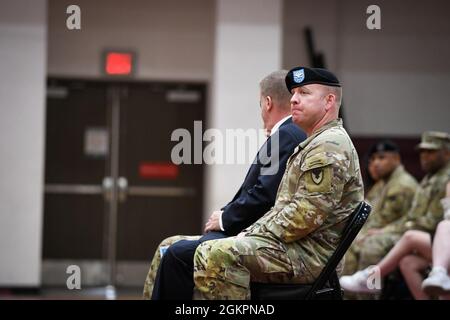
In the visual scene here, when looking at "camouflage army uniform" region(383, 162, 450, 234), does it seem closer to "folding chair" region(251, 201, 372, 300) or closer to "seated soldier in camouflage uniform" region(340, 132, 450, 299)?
"seated soldier in camouflage uniform" region(340, 132, 450, 299)

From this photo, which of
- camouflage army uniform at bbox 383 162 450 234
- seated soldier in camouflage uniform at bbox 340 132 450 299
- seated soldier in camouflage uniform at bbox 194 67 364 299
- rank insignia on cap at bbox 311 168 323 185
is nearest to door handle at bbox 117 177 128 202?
seated soldier in camouflage uniform at bbox 340 132 450 299

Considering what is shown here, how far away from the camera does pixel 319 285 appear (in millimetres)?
3416

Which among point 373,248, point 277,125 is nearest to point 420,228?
point 373,248

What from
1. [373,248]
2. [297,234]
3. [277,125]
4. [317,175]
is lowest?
[373,248]

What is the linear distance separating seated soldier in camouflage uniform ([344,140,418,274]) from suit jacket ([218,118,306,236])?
2.45 meters

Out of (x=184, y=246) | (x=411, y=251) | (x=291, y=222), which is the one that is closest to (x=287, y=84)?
(x=291, y=222)

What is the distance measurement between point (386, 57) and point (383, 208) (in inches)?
110

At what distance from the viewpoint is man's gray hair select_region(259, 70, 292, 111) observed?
3.92m

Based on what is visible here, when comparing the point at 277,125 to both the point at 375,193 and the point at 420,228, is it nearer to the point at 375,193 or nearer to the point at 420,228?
the point at 420,228

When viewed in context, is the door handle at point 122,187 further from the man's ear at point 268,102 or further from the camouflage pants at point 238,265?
the camouflage pants at point 238,265

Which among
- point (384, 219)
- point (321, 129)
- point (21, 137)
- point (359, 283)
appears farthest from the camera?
point (21, 137)
